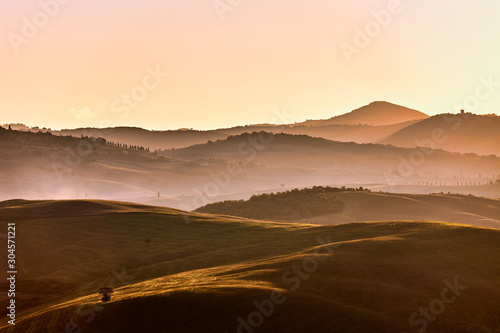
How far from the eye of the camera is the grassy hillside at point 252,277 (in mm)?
28641

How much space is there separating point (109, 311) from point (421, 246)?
76.9 ft

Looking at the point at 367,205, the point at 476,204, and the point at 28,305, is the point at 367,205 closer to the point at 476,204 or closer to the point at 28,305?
the point at 476,204

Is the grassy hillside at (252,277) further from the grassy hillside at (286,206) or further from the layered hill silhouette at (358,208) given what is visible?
the layered hill silhouette at (358,208)

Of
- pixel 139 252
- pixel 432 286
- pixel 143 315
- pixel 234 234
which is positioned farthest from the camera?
pixel 234 234

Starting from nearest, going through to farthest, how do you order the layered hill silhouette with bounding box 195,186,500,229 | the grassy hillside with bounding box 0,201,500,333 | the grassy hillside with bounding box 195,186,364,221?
the grassy hillside with bounding box 0,201,500,333
the layered hill silhouette with bounding box 195,186,500,229
the grassy hillside with bounding box 195,186,364,221

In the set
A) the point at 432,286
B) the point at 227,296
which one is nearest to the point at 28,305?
the point at 227,296

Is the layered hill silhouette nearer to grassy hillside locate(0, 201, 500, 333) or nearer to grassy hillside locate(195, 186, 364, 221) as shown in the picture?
grassy hillside locate(195, 186, 364, 221)

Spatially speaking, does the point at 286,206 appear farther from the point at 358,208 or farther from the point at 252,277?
the point at 252,277

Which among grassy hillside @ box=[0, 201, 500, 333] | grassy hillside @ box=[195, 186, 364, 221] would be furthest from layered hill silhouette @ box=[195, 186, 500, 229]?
grassy hillside @ box=[0, 201, 500, 333]

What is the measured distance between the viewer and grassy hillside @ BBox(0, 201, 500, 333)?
28.6 meters

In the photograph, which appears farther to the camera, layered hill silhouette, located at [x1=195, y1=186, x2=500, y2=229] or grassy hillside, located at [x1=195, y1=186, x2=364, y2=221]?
grassy hillside, located at [x1=195, y1=186, x2=364, y2=221]

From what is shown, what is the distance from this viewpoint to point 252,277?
34.9 metres

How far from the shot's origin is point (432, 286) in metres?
34.4

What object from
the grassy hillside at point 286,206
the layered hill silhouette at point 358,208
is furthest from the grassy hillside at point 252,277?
the layered hill silhouette at point 358,208
